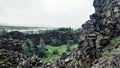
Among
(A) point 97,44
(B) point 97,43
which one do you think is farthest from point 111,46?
(B) point 97,43

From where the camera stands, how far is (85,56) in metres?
116

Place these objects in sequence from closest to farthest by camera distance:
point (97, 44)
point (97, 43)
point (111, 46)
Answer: point (111, 46)
point (97, 44)
point (97, 43)

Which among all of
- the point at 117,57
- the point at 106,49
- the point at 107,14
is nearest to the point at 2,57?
the point at 107,14

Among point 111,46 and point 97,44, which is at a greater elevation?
point 97,44

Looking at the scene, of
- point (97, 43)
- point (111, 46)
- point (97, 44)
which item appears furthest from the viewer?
point (97, 43)

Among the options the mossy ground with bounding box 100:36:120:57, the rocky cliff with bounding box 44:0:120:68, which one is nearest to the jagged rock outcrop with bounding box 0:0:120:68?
the rocky cliff with bounding box 44:0:120:68

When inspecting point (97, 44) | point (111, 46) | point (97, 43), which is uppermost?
point (97, 43)

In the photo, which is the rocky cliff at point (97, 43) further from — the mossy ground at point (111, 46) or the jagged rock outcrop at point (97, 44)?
the mossy ground at point (111, 46)

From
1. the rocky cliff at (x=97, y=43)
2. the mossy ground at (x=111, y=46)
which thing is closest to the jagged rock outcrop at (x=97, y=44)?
the rocky cliff at (x=97, y=43)

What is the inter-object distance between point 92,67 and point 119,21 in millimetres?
33150

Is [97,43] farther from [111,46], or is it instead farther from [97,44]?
[111,46]

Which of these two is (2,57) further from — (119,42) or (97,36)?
(119,42)

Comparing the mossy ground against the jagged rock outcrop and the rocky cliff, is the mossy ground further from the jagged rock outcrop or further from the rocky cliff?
the jagged rock outcrop

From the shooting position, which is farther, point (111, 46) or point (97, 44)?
point (97, 44)
